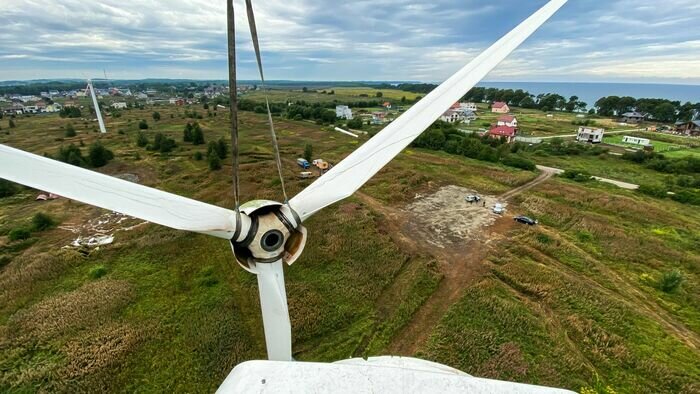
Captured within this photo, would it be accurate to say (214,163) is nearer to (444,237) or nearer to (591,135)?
(444,237)

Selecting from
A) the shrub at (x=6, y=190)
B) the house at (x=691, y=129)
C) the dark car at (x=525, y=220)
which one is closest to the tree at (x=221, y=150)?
the shrub at (x=6, y=190)

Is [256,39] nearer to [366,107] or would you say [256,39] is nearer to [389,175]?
[389,175]

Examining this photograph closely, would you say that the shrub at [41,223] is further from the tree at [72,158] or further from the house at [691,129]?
the house at [691,129]

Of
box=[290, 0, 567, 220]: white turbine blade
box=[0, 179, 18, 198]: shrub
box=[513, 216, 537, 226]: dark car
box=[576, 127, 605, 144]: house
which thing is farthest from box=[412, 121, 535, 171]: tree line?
box=[0, 179, 18, 198]: shrub

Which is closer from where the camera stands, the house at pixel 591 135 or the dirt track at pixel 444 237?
the dirt track at pixel 444 237

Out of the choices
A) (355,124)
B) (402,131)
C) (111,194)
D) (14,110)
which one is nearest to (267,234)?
(111,194)
